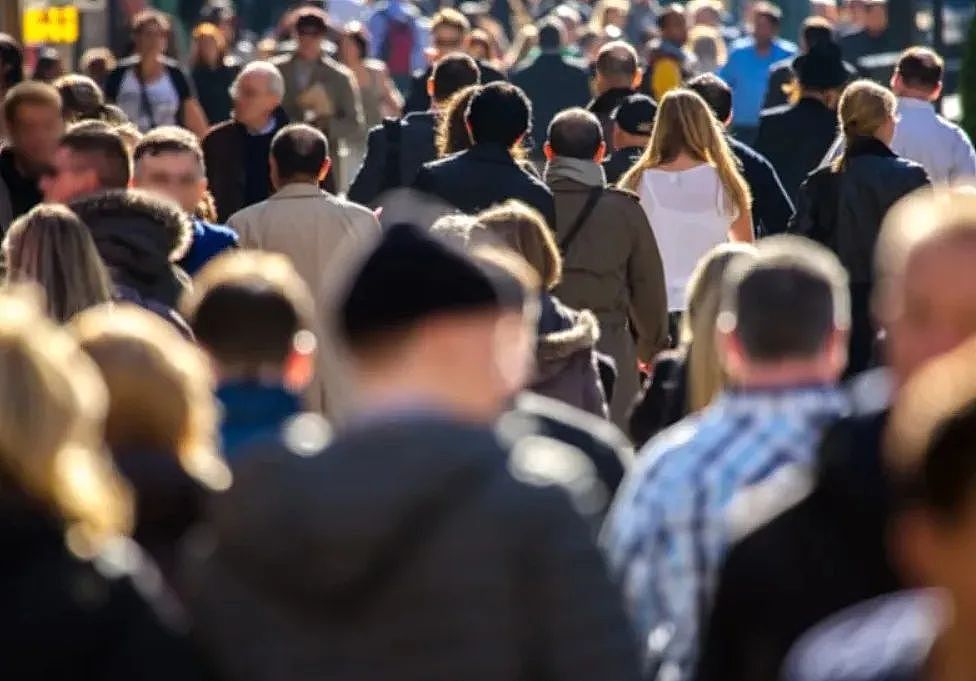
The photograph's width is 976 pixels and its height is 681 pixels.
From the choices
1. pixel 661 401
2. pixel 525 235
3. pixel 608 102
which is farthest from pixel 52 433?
pixel 608 102

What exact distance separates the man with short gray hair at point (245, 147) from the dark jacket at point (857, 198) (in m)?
2.60

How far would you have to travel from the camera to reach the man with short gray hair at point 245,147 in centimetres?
1376

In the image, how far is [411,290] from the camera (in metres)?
4.05

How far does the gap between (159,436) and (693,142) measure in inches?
286

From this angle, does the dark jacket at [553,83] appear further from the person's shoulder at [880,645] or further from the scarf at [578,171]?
the person's shoulder at [880,645]

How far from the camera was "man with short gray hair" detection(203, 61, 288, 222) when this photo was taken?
542 inches

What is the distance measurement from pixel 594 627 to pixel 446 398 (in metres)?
0.35

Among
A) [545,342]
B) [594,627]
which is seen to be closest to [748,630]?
[594,627]

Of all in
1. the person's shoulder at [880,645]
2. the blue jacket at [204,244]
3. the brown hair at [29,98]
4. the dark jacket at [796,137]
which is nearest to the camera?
the person's shoulder at [880,645]

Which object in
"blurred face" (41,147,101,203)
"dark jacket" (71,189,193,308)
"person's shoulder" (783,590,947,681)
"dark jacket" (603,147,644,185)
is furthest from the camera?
"dark jacket" (603,147,644,185)

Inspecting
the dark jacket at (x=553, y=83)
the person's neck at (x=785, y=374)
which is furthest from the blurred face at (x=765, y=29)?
the person's neck at (x=785, y=374)

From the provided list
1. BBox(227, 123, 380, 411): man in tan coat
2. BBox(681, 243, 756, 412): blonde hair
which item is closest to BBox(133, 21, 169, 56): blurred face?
BBox(227, 123, 380, 411): man in tan coat

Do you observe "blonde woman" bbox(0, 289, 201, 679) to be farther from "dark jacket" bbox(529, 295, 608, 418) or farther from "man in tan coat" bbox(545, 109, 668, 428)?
"man in tan coat" bbox(545, 109, 668, 428)

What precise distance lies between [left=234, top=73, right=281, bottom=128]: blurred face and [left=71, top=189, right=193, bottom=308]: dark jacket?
17.5ft
